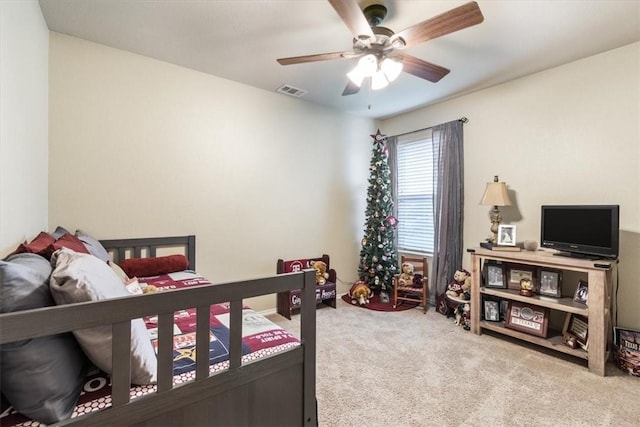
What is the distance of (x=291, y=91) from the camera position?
338 centimetres

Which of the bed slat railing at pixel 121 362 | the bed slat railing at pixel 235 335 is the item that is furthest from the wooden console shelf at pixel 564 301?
the bed slat railing at pixel 121 362

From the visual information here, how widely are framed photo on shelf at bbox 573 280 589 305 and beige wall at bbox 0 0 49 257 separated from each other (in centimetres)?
368

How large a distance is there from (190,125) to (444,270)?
3.21 metres

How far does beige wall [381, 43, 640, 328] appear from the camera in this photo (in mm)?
2402

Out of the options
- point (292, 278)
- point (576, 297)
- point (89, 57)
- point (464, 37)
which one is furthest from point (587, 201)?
point (89, 57)

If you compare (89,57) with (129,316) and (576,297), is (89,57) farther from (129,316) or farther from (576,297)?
(576,297)

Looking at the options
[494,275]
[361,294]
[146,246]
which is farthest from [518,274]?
[146,246]

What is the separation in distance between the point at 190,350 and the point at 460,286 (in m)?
2.86

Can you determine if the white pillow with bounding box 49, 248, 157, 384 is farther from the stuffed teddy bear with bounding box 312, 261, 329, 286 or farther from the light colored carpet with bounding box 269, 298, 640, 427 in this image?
the stuffed teddy bear with bounding box 312, 261, 329, 286

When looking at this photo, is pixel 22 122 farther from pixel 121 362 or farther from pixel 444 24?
pixel 444 24

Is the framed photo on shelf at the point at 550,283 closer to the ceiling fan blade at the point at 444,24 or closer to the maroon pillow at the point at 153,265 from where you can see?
the ceiling fan blade at the point at 444,24

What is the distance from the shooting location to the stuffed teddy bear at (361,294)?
3.64 metres

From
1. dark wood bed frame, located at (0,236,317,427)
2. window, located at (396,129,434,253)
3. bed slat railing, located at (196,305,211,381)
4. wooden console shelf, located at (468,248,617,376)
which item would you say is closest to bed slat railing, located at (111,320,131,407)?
dark wood bed frame, located at (0,236,317,427)

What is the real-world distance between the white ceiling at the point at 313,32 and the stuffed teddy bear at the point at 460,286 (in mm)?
2055
